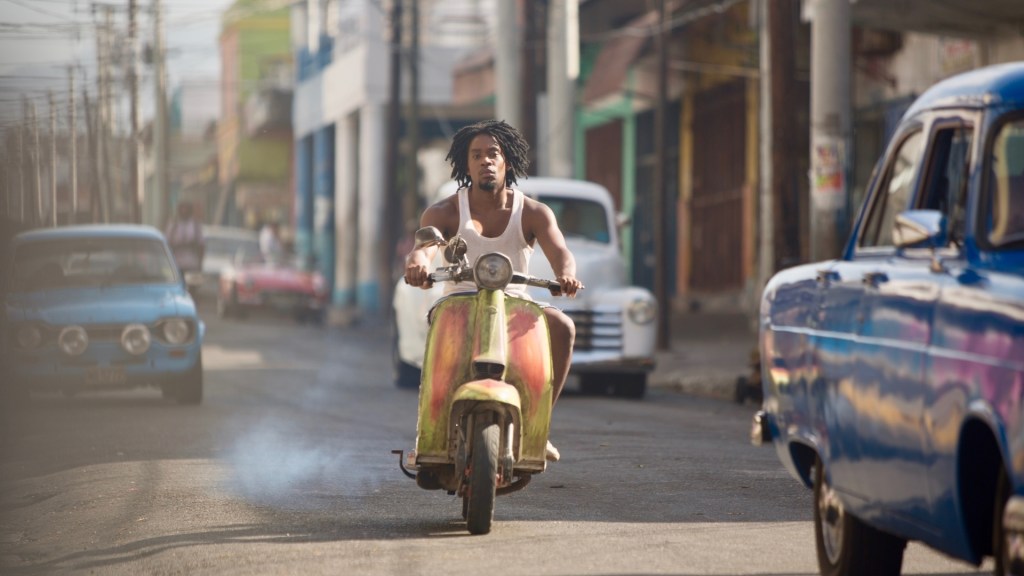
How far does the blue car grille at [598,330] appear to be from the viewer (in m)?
17.9

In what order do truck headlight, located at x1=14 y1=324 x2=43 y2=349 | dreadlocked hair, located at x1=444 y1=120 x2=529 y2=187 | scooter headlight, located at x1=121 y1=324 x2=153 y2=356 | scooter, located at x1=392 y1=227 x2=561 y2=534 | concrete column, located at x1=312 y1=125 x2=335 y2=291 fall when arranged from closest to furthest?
scooter, located at x1=392 y1=227 x2=561 y2=534, dreadlocked hair, located at x1=444 y1=120 x2=529 y2=187, truck headlight, located at x1=14 y1=324 x2=43 y2=349, scooter headlight, located at x1=121 y1=324 x2=153 y2=356, concrete column, located at x1=312 y1=125 x2=335 y2=291

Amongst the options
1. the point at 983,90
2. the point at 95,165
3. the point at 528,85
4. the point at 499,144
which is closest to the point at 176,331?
the point at 95,165

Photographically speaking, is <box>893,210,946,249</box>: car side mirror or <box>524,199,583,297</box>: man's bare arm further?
<box>524,199,583,297</box>: man's bare arm

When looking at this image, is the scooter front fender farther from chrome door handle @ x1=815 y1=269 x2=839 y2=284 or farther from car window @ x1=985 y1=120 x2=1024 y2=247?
car window @ x1=985 y1=120 x2=1024 y2=247

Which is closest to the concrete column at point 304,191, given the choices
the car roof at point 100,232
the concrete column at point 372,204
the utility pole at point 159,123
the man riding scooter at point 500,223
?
the concrete column at point 372,204

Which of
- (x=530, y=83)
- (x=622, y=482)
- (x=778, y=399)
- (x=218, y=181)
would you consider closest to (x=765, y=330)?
(x=778, y=399)

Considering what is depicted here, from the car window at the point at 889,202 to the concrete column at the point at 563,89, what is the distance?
20059mm

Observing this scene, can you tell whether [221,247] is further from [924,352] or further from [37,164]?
[924,352]

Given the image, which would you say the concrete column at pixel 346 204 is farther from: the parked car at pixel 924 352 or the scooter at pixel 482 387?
the parked car at pixel 924 352

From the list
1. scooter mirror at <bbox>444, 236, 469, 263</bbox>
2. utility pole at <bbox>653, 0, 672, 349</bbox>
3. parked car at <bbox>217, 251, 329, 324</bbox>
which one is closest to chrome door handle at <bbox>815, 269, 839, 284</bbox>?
scooter mirror at <bbox>444, 236, 469, 263</bbox>

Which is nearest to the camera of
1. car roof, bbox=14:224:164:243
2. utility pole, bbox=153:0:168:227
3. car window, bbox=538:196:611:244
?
car roof, bbox=14:224:164:243

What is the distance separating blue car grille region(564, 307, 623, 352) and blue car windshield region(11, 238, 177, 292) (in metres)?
3.70

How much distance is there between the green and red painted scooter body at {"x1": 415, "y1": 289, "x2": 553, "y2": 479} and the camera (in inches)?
315

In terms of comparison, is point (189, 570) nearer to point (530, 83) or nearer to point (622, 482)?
point (622, 482)
